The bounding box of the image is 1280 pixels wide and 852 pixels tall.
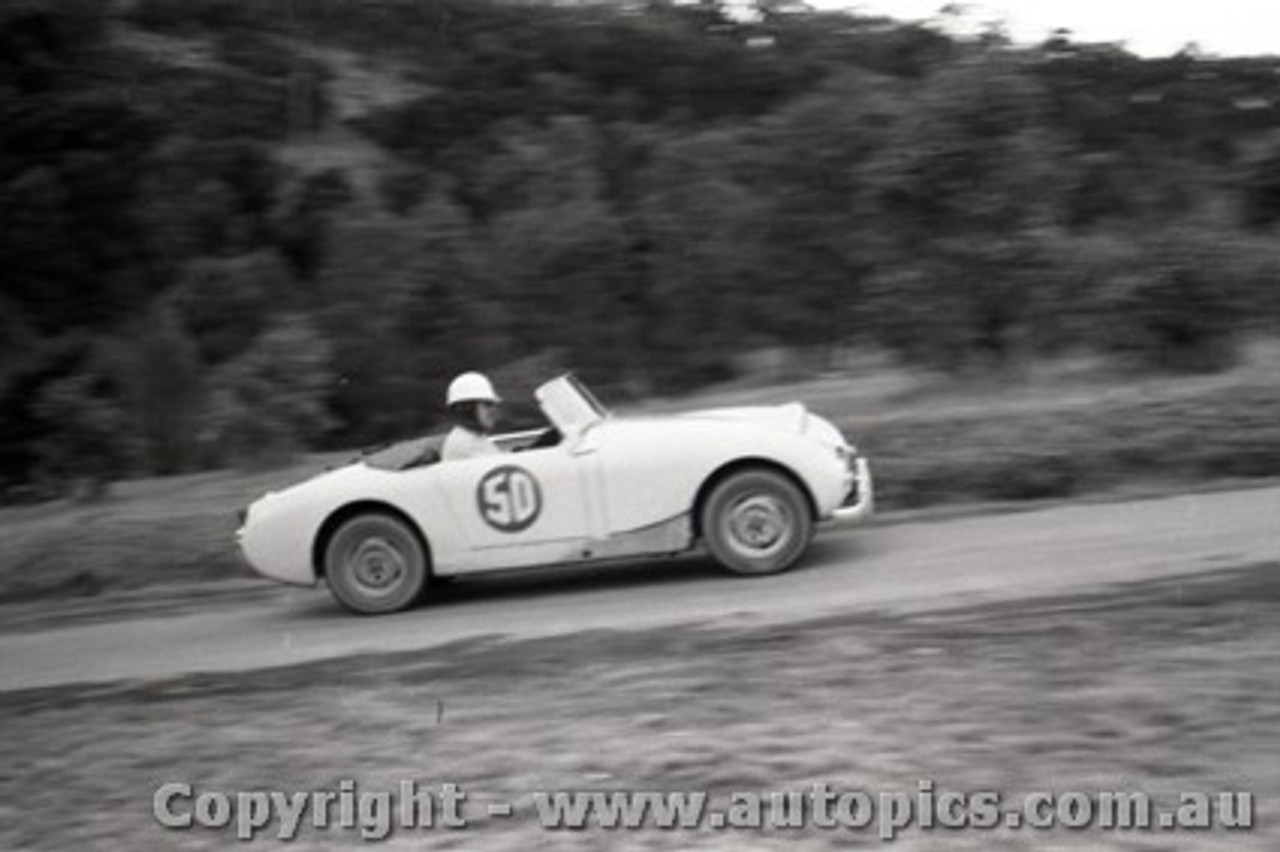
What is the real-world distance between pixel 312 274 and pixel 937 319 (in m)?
8.32

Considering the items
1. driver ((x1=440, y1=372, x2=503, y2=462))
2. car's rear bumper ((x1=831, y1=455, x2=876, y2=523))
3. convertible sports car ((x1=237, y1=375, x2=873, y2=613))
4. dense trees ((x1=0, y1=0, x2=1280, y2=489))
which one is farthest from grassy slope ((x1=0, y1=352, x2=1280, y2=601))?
driver ((x1=440, y1=372, x2=503, y2=462))

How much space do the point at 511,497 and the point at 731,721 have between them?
135 inches

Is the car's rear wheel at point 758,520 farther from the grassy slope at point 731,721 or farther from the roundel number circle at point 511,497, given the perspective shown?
the grassy slope at point 731,721

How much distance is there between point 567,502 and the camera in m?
9.05

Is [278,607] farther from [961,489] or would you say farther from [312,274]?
[312,274]

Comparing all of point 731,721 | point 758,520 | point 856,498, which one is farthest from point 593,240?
point 731,721

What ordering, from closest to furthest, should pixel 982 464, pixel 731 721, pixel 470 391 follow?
1. pixel 731 721
2. pixel 470 391
3. pixel 982 464

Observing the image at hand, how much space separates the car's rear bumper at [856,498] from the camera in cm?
903

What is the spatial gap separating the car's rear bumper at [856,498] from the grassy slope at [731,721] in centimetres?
154

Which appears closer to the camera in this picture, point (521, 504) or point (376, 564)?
point (521, 504)

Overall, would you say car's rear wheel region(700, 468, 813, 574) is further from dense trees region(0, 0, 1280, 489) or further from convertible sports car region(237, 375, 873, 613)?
dense trees region(0, 0, 1280, 489)

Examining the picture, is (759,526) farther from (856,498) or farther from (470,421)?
(470,421)

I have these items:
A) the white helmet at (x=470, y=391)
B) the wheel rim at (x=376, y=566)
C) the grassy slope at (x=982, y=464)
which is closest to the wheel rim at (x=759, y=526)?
the white helmet at (x=470, y=391)

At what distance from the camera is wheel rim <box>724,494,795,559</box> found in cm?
896
